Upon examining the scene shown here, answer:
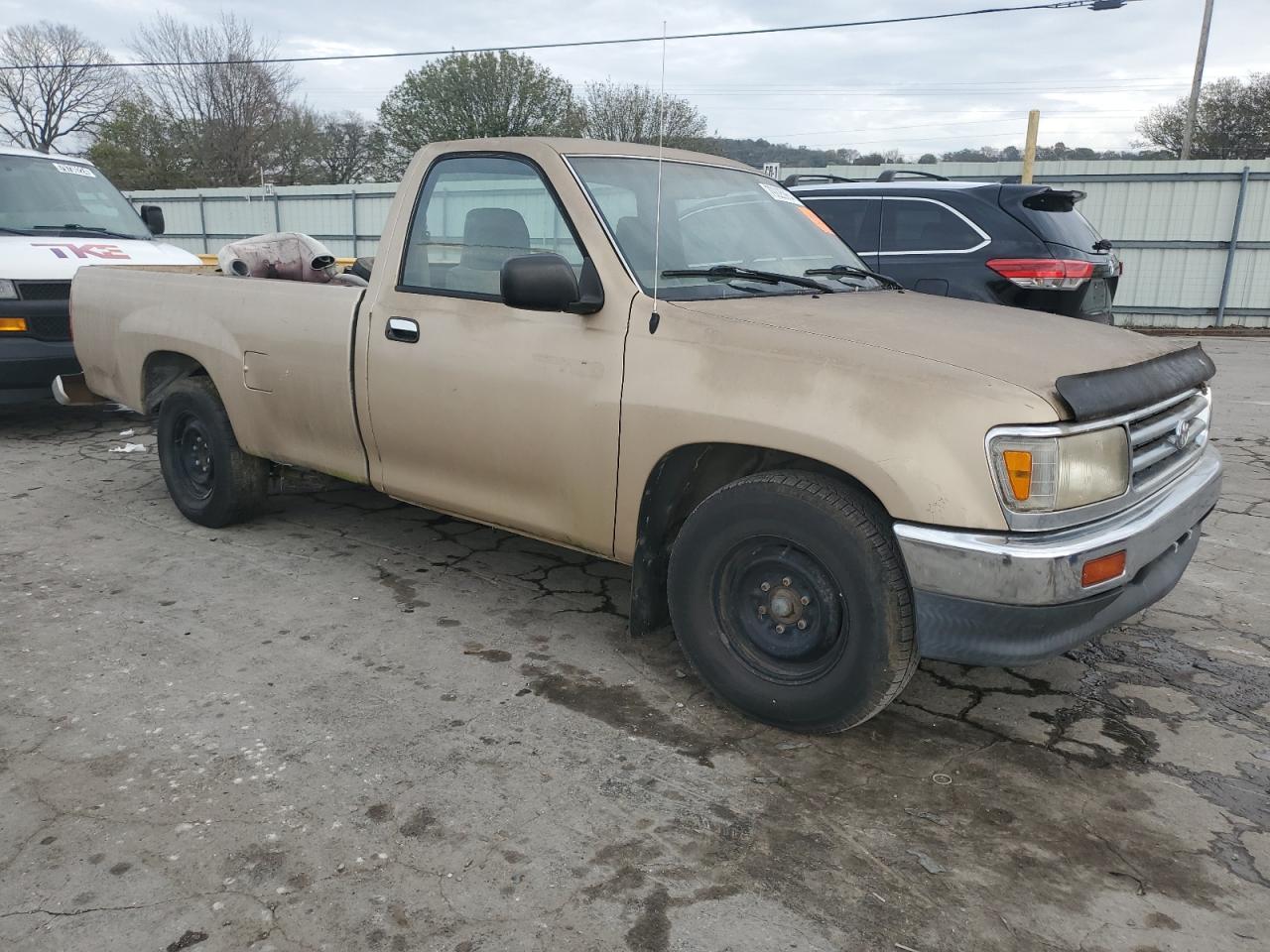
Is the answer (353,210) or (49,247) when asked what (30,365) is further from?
(353,210)

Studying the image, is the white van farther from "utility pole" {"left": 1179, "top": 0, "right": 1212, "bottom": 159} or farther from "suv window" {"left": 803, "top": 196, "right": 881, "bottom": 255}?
"utility pole" {"left": 1179, "top": 0, "right": 1212, "bottom": 159}

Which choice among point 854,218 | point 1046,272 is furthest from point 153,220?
point 1046,272

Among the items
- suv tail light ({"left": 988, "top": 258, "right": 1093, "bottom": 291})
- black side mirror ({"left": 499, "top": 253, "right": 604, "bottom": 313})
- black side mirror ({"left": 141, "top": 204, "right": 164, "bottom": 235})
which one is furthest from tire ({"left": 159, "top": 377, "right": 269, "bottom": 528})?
suv tail light ({"left": 988, "top": 258, "right": 1093, "bottom": 291})

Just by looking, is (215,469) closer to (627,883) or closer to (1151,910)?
(627,883)

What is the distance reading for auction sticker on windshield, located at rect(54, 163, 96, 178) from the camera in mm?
8398

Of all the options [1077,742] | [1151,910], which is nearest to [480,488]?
[1077,742]

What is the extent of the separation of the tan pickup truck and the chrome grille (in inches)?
0.6

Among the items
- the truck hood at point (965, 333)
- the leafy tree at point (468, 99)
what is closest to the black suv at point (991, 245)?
the truck hood at point (965, 333)

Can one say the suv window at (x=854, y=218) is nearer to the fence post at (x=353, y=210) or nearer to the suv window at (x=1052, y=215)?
the suv window at (x=1052, y=215)

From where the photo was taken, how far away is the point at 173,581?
4.41 m

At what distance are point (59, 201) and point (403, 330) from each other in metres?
6.11

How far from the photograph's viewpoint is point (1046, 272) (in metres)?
6.73

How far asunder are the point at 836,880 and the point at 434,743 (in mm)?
1304

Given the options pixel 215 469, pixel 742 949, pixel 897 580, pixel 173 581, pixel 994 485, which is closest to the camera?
pixel 742 949
